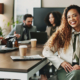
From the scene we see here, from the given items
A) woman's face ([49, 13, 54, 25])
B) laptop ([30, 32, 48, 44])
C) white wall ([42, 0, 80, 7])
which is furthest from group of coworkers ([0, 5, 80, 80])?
white wall ([42, 0, 80, 7])

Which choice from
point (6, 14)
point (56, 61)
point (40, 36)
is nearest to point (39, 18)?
point (6, 14)

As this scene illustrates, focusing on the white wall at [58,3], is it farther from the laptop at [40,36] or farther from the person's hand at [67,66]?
the person's hand at [67,66]

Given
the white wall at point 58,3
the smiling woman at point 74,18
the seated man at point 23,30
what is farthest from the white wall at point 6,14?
the smiling woman at point 74,18

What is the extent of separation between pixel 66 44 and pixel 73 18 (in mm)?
301

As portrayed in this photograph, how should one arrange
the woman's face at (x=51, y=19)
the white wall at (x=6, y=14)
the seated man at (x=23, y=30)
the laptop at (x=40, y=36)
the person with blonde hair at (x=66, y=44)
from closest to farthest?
the person with blonde hair at (x=66, y=44), the laptop at (x=40, y=36), the seated man at (x=23, y=30), the woman's face at (x=51, y=19), the white wall at (x=6, y=14)

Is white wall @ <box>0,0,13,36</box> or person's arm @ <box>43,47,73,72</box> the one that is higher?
white wall @ <box>0,0,13,36</box>

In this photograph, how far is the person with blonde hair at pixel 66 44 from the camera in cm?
194

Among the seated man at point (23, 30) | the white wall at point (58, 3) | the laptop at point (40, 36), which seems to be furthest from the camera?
the white wall at point (58, 3)

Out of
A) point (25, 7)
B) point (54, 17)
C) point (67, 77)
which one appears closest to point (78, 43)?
point (67, 77)

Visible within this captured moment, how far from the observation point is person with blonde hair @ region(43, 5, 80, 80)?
1.94 metres

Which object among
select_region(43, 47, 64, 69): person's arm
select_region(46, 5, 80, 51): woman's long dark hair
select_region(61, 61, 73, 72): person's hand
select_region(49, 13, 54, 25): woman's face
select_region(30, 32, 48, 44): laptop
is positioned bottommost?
select_region(61, 61, 73, 72): person's hand

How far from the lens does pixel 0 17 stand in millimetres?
6070

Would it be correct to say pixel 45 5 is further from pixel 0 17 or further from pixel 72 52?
pixel 72 52

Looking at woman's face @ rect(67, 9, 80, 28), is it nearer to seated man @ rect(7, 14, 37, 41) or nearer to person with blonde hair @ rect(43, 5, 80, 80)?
person with blonde hair @ rect(43, 5, 80, 80)
